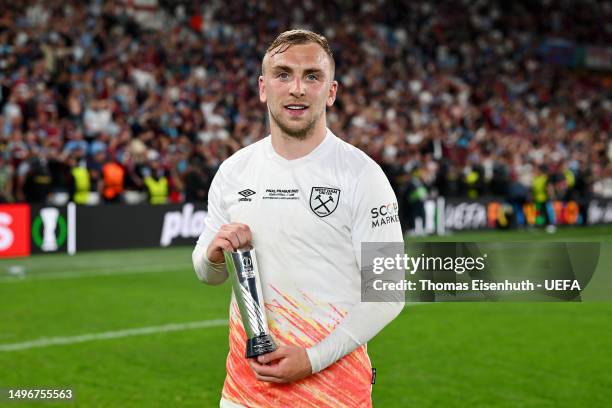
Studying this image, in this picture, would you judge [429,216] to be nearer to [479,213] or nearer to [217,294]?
[479,213]

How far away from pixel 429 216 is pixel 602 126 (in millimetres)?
15260

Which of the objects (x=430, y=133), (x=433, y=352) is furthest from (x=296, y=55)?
(x=430, y=133)

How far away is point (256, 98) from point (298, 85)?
18934mm

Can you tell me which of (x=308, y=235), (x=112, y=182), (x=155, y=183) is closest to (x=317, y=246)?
(x=308, y=235)

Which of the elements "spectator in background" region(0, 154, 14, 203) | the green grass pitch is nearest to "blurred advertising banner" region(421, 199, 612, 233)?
"spectator in background" region(0, 154, 14, 203)

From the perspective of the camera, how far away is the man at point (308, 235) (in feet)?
7.78

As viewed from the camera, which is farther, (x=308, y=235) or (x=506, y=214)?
(x=506, y=214)

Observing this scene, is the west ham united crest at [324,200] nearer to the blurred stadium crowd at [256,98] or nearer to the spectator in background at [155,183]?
the blurred stadium crowd at [256,98]

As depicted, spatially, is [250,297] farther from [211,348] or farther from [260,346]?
[211,348]

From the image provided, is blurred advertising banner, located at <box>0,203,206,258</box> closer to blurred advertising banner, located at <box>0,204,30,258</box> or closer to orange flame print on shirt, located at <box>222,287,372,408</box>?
blurred advertising banner, located at <box>0,204,30,258</box>

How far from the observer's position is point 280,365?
2.30 m

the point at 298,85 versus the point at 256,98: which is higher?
the point at 298,85

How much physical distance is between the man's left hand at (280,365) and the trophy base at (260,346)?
0.05 feet

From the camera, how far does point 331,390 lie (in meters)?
2.46
